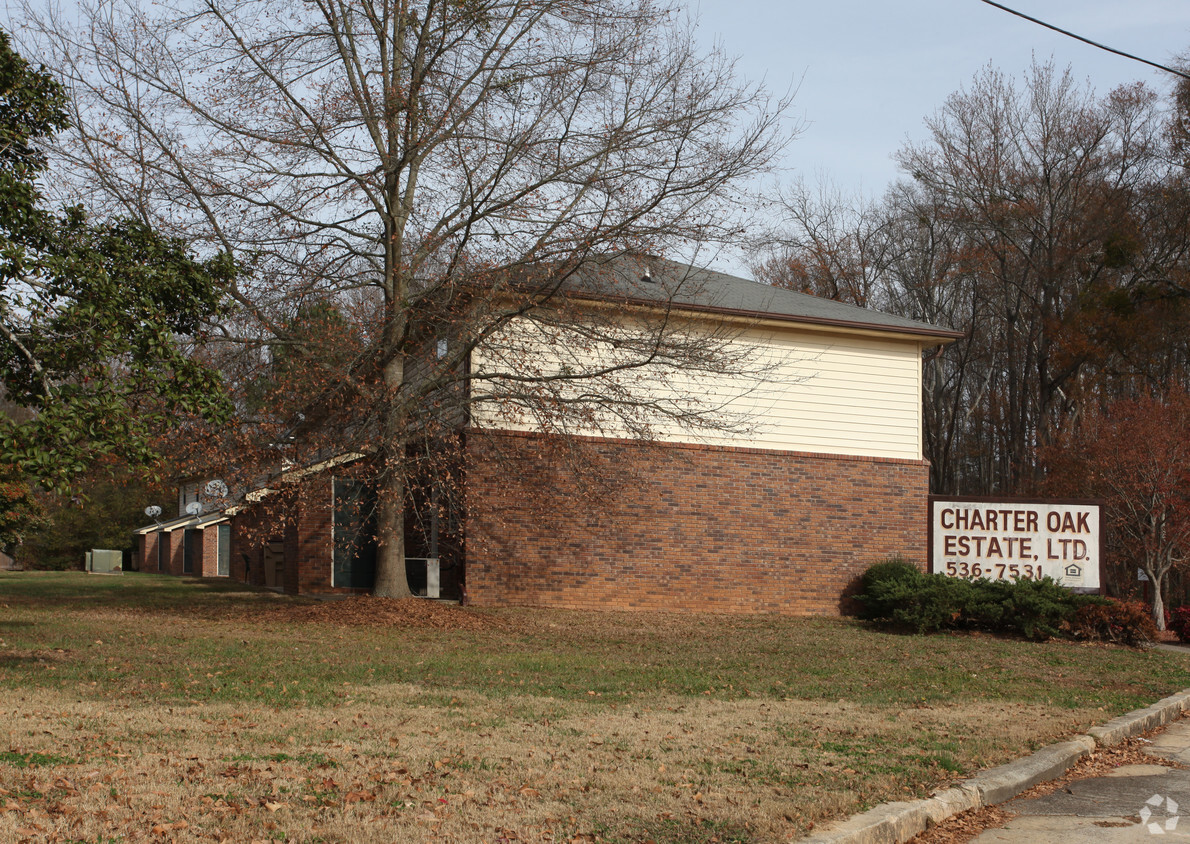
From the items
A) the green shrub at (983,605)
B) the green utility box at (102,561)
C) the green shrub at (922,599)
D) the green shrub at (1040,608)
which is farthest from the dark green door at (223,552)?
the green shrub at (1040,608)

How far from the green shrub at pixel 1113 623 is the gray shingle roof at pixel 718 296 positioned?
6.63 meters

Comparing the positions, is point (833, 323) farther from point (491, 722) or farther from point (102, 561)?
point (102, 561)

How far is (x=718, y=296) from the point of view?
2130 centimetres

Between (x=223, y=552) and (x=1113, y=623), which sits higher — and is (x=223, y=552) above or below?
below

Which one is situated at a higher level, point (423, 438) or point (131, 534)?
point (423, 438)

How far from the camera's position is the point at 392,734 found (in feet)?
25.0

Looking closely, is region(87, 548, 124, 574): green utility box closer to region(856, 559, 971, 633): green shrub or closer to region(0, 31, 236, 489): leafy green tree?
region(856, 559, 971, 633): green shrub

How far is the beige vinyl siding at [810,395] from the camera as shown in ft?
66.8

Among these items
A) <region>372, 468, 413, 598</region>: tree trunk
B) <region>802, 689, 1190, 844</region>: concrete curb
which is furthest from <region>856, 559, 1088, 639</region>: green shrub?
<region>372, 468, 413, 598</region>: tree trunk

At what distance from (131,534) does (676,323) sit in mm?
34866

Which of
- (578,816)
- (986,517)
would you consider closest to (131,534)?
(986,517)

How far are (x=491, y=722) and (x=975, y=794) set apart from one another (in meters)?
3.76

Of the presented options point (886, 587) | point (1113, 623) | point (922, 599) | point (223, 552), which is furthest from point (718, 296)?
point (223, 552)

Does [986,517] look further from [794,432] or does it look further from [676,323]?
[676,323]
